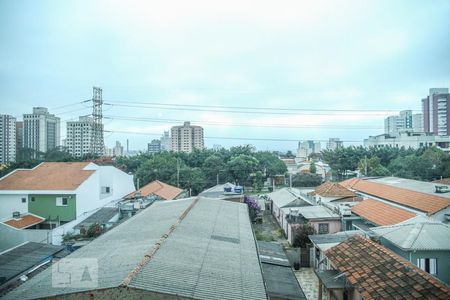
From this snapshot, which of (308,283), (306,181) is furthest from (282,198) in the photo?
(306,181)

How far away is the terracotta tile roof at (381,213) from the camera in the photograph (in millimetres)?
12273

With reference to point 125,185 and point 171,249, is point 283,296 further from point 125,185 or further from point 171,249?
point 125,185

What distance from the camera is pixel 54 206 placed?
15719 mm

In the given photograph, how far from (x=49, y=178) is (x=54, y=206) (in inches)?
89.6

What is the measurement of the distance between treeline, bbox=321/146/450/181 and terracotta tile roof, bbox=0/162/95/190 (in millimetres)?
25403

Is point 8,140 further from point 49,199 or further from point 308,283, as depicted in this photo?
point 308,283

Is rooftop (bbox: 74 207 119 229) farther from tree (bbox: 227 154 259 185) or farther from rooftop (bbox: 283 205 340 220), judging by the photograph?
tree (bbox: 227 154 259 185)

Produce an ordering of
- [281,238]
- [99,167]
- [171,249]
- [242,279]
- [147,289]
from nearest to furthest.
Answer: [147,289] < [242,279] < [171,249] < [281,238] < [99,167]

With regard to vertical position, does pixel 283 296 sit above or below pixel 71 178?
below

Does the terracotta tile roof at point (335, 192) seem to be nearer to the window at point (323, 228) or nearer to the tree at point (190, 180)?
the window at point (323, 228)

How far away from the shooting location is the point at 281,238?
15258mm

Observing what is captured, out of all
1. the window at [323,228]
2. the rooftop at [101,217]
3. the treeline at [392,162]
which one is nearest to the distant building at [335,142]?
the treeline at [392,162]

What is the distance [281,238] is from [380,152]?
1017 inches

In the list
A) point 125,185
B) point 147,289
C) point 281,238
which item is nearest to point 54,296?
point 147,289
